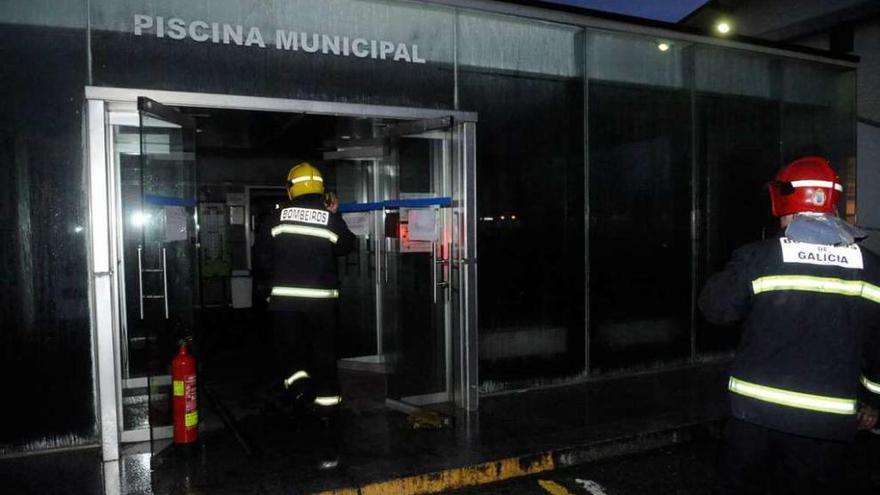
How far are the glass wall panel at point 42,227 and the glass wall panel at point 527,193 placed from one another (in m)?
3.52

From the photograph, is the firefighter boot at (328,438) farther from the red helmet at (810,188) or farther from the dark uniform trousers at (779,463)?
the red helmet at (810,188)

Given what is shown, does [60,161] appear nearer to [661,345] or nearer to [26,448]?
[26,448]

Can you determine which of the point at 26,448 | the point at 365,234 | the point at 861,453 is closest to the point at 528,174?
the point at 365,234

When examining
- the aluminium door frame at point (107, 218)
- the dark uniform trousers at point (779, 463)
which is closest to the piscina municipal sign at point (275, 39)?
the aluminium door frame at point (107, 218)

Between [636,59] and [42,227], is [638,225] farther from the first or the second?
[42,227]

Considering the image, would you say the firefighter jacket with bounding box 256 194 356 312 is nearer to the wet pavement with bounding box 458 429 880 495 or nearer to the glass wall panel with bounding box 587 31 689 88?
the wet pavement with bounding box 458 429 880 495

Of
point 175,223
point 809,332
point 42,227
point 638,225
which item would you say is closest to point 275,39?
point 175,223

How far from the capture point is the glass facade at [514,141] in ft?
15.5

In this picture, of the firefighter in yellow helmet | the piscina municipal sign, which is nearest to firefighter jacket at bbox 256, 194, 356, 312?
the firefighter in yellow helmet

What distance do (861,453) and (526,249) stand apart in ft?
11.2

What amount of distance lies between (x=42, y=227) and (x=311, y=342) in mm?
2243

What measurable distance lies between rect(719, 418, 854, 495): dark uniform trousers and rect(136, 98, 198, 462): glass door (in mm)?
3879

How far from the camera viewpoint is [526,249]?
21.5 ft

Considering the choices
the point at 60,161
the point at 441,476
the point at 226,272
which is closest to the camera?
the point at 441,476
